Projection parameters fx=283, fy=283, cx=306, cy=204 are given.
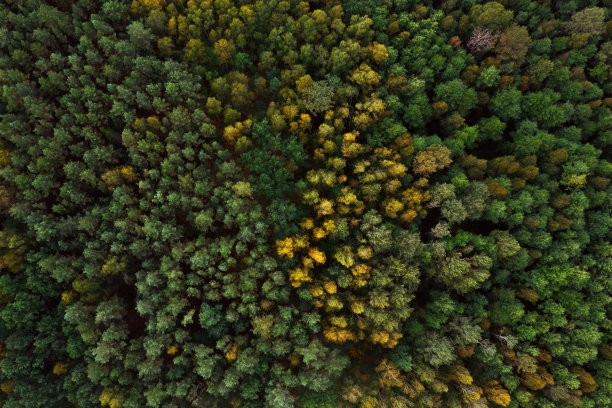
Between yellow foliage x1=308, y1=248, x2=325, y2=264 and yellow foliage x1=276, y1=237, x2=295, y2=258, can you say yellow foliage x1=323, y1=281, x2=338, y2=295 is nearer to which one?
yellow foliage x1=308, y1=248, x2=325, y2=264

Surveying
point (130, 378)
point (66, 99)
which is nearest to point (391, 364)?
point (130, 378)

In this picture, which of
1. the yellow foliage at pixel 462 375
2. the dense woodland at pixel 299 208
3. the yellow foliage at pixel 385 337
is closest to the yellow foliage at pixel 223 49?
the dense woodland at pixel 299 208

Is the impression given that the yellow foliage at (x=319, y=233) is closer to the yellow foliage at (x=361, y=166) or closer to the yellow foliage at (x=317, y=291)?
the yellow foliage at (x=317, y=291)

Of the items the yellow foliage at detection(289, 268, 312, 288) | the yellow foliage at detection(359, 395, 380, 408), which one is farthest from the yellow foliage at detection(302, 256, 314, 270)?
the yellow foliage at detection(359, 395, 380, 408)

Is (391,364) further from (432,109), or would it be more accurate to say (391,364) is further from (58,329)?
(58,329)

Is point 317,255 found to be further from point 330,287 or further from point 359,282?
point 359,282

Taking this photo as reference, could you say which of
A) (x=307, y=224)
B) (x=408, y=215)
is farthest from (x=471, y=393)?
(x=307, y=224)
